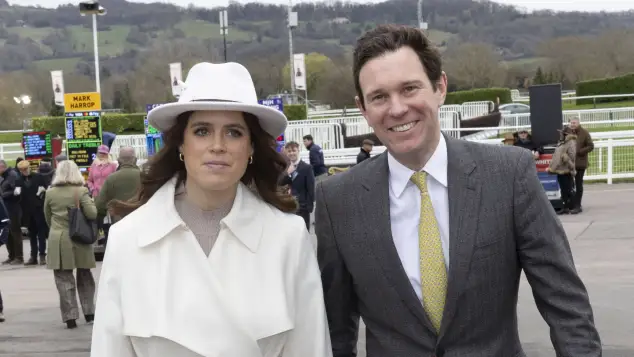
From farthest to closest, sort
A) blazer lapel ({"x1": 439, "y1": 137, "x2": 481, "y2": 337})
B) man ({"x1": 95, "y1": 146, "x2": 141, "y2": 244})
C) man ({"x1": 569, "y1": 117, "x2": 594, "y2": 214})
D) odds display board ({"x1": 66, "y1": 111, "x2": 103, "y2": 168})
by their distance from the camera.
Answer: odds display board ({"x1": 66, "y1": 111, "x2": 103, "y2": 168}) < man ({"x1": 569, "y1": 117, "x2": 594, "y2": 214}) < man ({"x1": 95, "y1": 146, "x2": 141, "y2": 244}) < blazer lapel ({"x1": 439, "y1": 137, "x2": 481, "y2": 337})

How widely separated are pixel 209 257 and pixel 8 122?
184 feet

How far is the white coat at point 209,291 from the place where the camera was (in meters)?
2.60

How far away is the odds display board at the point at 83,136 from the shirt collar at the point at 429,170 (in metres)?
15.3

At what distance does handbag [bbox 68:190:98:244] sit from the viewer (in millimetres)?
9547

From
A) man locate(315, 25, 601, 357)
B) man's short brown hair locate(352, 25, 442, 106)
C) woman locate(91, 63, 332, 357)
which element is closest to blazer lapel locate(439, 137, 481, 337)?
man locate(315, 25, 601, 357)

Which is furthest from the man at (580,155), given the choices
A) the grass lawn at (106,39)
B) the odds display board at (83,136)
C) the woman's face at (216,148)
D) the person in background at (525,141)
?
the grass lawn at (106,39)

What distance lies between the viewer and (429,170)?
259 centimetres

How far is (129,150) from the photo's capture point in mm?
11414

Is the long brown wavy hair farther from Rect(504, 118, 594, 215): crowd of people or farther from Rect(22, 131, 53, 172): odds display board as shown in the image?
Rect(22, 131, 53, 172): odds display board

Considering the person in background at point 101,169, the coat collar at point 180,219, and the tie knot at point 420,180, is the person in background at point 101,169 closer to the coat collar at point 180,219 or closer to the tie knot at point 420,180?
the coat collar at point 180,219

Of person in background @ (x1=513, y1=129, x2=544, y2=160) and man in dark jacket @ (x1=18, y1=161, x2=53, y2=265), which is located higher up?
person in background @ (x1=513, y1=129, x2=544, y2=160)

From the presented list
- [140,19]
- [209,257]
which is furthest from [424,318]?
[140,19]

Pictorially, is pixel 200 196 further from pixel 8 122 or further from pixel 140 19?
pixel 140 19

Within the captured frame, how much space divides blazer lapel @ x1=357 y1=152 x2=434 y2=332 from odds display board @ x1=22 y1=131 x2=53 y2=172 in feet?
56.8
